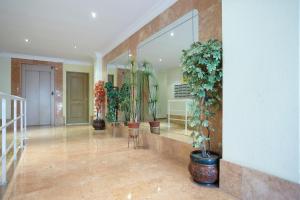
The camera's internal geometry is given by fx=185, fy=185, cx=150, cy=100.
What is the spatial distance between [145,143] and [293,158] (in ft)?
9.15

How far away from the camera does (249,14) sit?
170cm

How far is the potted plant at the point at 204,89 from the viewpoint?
1.97m

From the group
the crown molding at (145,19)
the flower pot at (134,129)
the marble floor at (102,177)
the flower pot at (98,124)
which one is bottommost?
the marble floor at (102,177)

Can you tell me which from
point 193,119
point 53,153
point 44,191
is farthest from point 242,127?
point 53,153

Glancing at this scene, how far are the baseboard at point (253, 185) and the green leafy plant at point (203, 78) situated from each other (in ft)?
1.02

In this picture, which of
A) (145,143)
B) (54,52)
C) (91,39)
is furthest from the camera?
(54,52)

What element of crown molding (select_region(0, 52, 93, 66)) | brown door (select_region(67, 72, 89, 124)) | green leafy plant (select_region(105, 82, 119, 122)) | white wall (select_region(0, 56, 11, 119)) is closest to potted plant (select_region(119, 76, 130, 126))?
green leafy plant (select_region(105, 82, 119, 122))

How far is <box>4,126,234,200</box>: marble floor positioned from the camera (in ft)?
6.06

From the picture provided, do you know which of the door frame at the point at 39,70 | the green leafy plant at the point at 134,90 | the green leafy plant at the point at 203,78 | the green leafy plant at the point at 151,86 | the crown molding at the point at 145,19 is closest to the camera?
the green leafy plant at the point at 203,78

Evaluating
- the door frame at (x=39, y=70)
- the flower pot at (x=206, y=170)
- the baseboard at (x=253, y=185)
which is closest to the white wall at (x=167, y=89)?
the flower pot at (x=206, y=170)

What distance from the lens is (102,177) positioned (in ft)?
7.48

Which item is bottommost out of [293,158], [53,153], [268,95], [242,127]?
[53,153]

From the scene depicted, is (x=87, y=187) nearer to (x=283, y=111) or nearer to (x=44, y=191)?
(x=44, y=191)

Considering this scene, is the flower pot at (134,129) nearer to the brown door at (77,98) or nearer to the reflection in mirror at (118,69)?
the reflection in mirror at (118,69)
